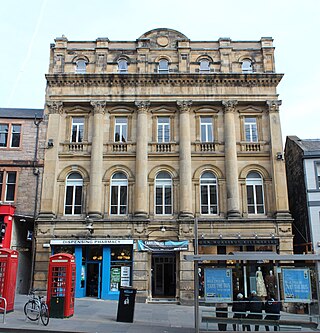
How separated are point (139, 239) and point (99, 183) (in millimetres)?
4246

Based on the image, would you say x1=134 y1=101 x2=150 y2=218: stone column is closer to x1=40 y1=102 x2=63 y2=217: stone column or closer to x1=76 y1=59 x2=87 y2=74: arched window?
x1=76 y1=59 x2=87 y2=74: arched window

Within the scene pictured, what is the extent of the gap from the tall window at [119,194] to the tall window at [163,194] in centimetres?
198

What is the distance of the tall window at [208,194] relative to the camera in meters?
23.5

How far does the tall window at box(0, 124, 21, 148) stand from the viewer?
24.7 m

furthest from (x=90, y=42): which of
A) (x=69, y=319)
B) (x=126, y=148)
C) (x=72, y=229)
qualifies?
(x=69, y=319)

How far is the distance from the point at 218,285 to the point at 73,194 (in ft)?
45.2

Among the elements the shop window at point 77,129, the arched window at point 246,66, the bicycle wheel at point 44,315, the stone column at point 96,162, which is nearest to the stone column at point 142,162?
the stone column at point 96,162

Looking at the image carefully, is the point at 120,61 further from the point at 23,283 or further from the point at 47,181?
the point at 23,283

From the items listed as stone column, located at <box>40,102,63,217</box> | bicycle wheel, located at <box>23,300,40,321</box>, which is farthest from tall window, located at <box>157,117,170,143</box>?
bicycle wheel, located at <box>23,300,40,321</box>

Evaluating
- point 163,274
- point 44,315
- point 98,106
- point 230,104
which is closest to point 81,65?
point 98,106

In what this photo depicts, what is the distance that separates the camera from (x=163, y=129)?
2505cm

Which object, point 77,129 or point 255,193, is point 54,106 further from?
point 255,193

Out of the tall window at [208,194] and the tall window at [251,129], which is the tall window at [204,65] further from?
the tall window at [208,194]

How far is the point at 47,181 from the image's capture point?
23516 mm
